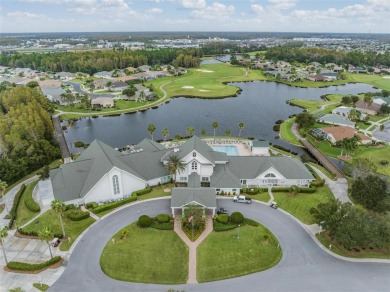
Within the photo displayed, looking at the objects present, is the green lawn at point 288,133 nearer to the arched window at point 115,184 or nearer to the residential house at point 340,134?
the residential house at point 340,134

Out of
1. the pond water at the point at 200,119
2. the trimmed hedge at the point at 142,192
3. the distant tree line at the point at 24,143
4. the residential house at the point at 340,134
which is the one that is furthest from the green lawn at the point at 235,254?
the residential house at the point at 340,134

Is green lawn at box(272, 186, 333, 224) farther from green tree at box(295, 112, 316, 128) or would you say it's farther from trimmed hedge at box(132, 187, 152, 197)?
green tree at box(295, 112, 316, 128)

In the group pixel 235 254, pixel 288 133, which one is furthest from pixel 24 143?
pixel 288 133

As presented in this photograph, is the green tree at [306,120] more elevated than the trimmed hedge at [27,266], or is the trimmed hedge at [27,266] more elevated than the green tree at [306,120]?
the green tree at [306,120]

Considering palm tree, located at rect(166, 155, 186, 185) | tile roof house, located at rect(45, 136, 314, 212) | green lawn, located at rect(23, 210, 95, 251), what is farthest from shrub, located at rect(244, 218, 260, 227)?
green lawn, located at rect(23, 210, 95, 251)

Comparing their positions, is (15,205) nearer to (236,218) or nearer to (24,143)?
(24,143)

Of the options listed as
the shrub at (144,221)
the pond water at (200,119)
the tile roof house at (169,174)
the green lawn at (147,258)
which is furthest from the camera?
the pond water at (200,119)
